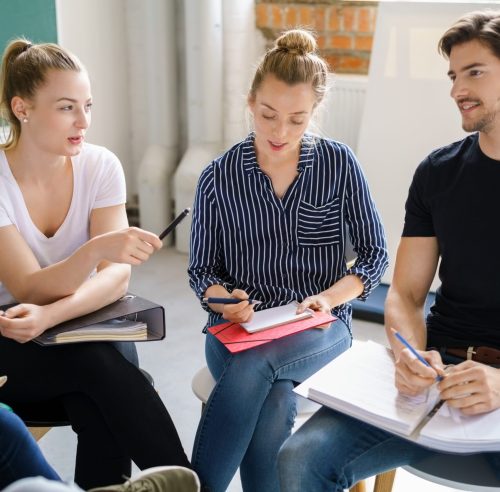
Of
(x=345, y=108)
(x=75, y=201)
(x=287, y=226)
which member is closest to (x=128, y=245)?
(x=75, y=201)

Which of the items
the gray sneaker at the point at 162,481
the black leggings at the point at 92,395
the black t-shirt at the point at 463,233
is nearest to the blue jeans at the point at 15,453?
the black leggings at the point at 92,395

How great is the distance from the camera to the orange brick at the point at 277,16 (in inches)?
136

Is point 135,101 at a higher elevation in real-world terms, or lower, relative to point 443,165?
lower

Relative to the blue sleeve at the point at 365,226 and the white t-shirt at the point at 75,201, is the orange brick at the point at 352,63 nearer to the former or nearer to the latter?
the blue sleeve at the point at 365,226

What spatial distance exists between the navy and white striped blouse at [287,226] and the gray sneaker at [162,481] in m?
0.56

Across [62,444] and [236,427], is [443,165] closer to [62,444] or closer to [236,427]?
[236,427]

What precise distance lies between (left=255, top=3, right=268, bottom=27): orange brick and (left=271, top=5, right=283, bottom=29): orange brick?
0.04m

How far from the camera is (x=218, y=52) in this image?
338 centimetres

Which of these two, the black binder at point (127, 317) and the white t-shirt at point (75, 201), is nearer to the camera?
the black binder at point (127, 317)

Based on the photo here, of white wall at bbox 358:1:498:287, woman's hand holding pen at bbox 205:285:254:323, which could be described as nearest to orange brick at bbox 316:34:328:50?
white wall at bbox 358:1:498:287

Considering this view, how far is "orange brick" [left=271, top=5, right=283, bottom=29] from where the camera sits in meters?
3.46

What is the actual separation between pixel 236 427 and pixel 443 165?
2.43ft

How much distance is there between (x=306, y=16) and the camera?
11.3ft

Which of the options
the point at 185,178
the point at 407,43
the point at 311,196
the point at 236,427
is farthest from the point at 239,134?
the point at 236,427
